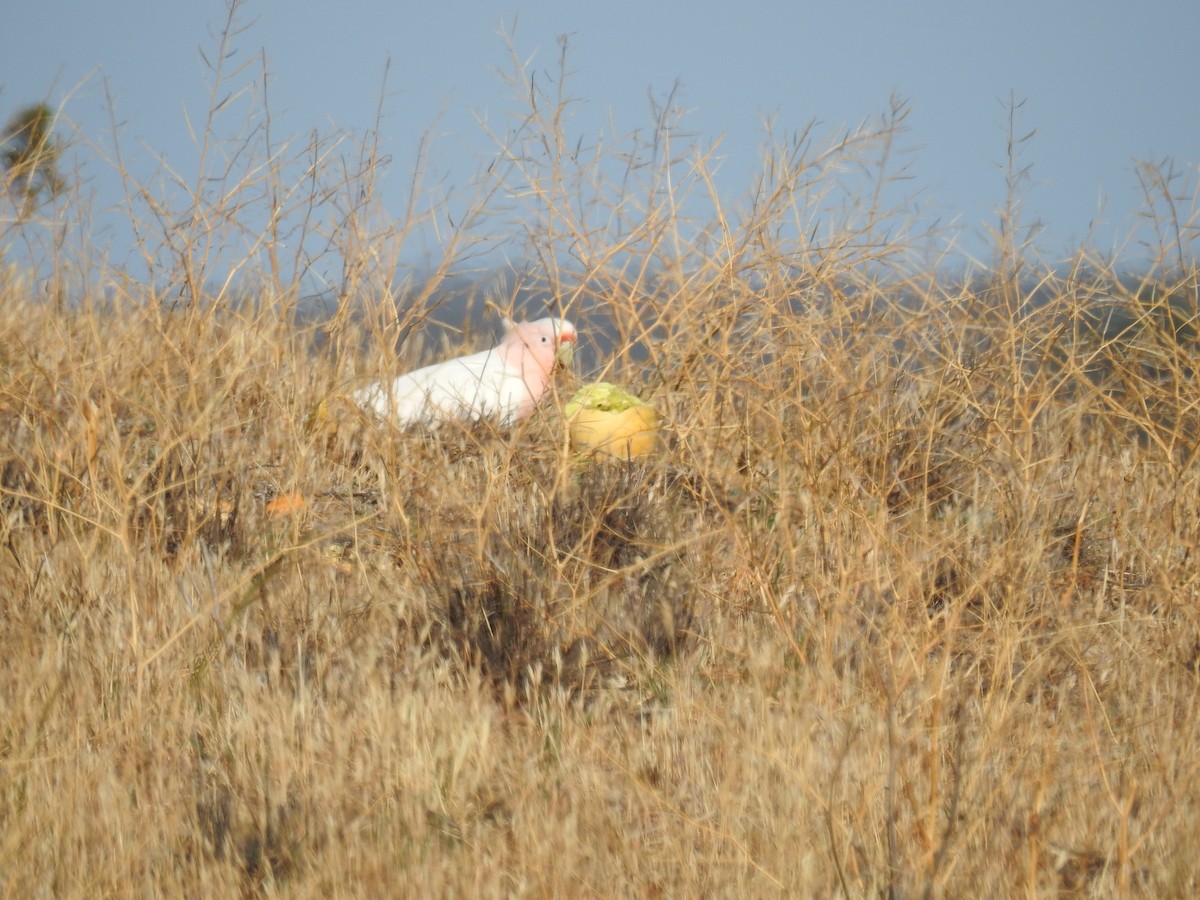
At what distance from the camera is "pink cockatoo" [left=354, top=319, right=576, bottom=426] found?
3.07m

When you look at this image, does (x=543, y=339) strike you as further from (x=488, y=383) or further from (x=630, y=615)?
(x=630, y=615)

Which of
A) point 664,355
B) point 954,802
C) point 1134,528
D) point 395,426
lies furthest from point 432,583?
point 1134,528

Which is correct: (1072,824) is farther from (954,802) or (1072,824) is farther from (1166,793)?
(954,802)

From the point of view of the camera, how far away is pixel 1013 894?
144cm

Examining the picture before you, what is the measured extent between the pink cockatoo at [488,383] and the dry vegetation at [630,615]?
0.12m

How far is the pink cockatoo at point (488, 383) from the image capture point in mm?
3068

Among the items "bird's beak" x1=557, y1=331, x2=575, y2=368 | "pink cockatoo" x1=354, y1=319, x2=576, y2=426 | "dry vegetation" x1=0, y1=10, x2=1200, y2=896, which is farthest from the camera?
"bird's beak" x1=557, y1=331, x2=575, y2=368

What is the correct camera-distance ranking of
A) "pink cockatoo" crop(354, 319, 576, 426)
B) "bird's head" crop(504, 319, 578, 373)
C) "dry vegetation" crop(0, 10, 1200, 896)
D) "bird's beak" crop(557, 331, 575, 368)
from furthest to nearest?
"bird's head" crop(504, 319, 578, 373)
"bird's beak" crop(557, 331, 575, 368)
"pink cockatoo" crop(354, 319, 576, 426)
"dry vegetation" crop(0, 10, 1200, 896)

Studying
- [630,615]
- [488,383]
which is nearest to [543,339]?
[488,383]

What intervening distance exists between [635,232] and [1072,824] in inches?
64.9

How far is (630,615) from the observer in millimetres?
2193

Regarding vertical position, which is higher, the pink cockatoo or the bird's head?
the bird's head

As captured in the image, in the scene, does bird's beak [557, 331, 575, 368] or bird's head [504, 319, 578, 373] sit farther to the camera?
bird's head [504, 319, 578, 373]

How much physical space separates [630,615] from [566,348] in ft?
4.14
